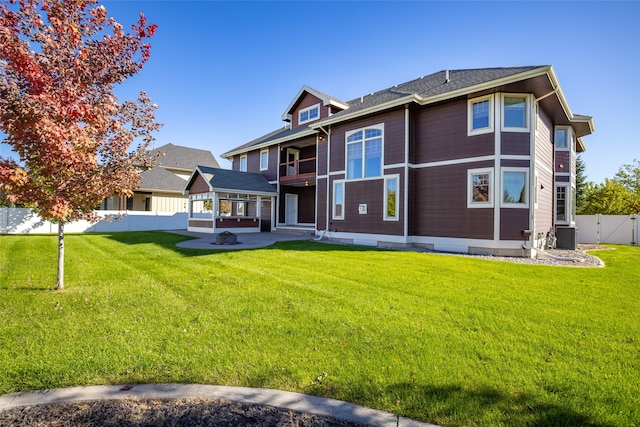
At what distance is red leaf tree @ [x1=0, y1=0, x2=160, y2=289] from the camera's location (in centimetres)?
416

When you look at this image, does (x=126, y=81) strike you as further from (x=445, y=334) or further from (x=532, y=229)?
(x=532, y=229)

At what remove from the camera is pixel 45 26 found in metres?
4.45

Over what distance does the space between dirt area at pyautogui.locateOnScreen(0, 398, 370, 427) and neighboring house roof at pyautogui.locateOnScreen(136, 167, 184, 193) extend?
25.4m

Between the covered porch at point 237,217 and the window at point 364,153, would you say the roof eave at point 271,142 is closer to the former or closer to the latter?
the window at point 364,153

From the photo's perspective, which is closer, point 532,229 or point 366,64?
point 532,229

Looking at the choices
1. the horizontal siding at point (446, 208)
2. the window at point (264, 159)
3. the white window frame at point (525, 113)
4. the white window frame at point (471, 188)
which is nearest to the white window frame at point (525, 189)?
the white window frame at point (471, 188)

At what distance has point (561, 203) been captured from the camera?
1650cm

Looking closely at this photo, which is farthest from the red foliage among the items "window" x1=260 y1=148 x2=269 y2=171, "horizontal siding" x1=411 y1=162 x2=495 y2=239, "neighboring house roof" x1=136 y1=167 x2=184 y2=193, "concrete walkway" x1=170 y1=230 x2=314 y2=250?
"neighboring house roof" x1=136 y1=167 x2=184 y2=193

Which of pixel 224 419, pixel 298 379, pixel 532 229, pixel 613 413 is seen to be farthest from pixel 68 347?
pixel 532 229

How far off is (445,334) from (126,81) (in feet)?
20.9

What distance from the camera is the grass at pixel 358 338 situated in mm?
2502

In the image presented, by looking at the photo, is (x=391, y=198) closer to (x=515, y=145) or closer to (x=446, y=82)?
(x=515, y=145)

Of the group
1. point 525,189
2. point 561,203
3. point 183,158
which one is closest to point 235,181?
point 525,189

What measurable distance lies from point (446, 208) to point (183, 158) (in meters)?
30.6
